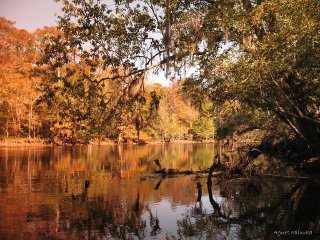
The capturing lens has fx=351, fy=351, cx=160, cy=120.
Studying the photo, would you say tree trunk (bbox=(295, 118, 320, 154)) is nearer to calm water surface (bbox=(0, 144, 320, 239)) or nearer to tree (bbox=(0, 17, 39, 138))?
calm water surface (bbox=(0, 144, 320, 239))

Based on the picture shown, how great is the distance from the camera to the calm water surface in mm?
12906

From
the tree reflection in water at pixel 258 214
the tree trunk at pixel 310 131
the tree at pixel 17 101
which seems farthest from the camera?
the tree at pixel 17 101

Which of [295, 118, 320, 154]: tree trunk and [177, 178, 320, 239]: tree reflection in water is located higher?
[295, 118, 320, 154]: tree trunk

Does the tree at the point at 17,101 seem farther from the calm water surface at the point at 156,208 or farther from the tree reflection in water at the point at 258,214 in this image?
the tree reflection in water at the point at 258,214

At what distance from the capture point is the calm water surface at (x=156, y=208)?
42.3 feet

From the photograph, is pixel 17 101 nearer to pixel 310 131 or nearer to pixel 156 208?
pixel 156 208

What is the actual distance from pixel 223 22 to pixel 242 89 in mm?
3299

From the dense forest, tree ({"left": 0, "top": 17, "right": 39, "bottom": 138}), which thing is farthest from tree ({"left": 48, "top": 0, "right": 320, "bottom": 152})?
tree ({"left": 0, "top": 17, "right": 39, "bottom": 138})

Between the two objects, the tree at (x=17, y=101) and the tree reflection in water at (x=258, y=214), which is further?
the tree at (x=17, y=101)

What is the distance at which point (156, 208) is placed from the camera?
1689 cm

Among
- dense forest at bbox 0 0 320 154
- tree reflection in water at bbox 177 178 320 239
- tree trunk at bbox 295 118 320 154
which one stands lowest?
tree reflection in water at bbox 177 178 320 239

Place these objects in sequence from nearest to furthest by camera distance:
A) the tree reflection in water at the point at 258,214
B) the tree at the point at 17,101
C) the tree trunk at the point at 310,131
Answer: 1. the tree reflection in water at the point at 258,214
2. the tree trunk at the point at 310,131
3. the tree at the point at 17,101

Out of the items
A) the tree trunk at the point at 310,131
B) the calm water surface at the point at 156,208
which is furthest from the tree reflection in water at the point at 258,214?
the tree trunk at the point at 310,131

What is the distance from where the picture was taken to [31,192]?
2012cm
